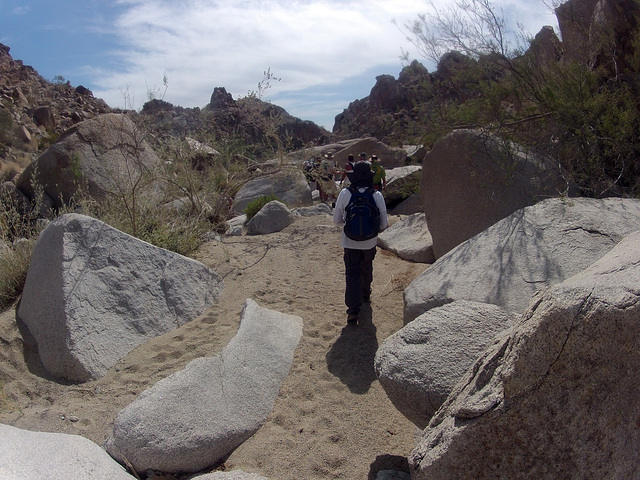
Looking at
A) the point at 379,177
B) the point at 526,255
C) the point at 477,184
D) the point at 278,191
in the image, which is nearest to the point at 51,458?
the point at 526,255

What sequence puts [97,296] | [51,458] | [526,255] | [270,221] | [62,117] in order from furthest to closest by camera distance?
[62,117] < [270,221] < [97,296] < [526,255] < [51,458]

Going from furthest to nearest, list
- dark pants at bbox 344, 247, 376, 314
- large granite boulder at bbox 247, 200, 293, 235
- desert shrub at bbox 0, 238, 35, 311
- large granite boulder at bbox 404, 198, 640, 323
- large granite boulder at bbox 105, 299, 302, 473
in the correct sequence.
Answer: large granite boulder at bbox 247, 200, 293, 235
desert shrub at bbox 0, 238, 35, 311
dark pants at bbox 344, 247, 376, 314
large granite boulder at bbox 404, 198, 640, 323
large granite boulder at bbox 105, 299, 302, 473

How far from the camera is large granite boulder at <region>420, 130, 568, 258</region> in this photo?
5.97 meters

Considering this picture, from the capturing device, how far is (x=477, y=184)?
6121 millimetres

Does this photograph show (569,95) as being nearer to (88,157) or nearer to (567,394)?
(567,394)

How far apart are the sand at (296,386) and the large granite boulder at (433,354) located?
0.51 meters

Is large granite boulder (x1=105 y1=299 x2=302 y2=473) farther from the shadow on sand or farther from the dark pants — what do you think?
the dark pants

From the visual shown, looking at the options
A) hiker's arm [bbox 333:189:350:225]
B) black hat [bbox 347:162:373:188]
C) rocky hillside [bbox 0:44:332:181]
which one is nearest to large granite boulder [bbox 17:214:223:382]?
hiker's arm [bbox 333:189:350:225]

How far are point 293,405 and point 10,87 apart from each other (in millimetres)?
38558

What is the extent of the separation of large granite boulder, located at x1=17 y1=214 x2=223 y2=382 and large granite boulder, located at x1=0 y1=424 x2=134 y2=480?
148 cm

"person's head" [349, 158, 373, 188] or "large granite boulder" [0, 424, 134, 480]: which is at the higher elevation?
"person's head" [349, 158, 373, 188]

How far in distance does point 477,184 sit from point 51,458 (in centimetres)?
491

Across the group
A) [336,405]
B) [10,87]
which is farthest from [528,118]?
[10,87]

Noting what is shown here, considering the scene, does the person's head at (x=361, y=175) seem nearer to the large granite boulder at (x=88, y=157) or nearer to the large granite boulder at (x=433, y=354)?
the large granite boulder at (x=433, y=354)
